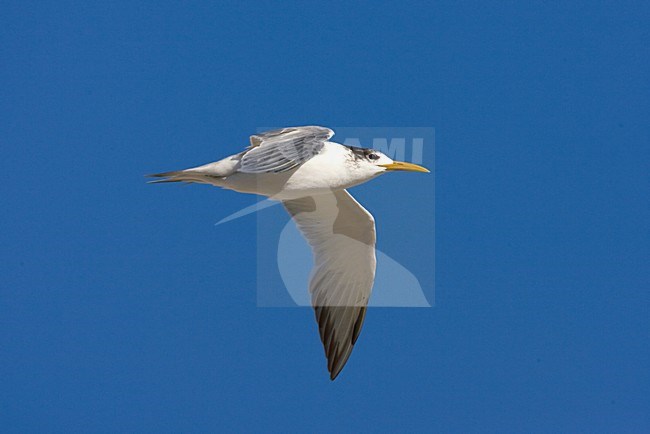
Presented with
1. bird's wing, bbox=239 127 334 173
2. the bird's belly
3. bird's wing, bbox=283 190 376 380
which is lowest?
bird's wing, bbox=283 190 376 380

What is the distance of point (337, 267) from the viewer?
8.23 metres

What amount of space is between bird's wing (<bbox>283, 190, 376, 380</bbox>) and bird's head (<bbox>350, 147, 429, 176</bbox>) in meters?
0.68

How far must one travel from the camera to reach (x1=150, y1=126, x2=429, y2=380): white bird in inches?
269

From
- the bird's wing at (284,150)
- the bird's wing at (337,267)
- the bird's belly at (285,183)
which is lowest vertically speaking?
the bird's wing at (337,267)

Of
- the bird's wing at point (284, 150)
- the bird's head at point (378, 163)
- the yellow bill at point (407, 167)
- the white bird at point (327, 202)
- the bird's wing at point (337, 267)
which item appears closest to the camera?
the bird's wing at point (284, 150)

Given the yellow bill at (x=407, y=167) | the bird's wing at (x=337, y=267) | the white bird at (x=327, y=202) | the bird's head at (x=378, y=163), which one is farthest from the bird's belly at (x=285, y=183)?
the bird's wing at (x=337, y=267)

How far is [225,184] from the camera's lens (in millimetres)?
6945

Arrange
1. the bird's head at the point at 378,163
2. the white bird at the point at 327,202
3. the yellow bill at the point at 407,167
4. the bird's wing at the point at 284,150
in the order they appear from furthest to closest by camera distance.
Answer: the yellow bill at the point at 407,167 → the bird's head at the point at 378,163 → the white bird at the point at 327,202 → the bird's wing at the point at 284,150

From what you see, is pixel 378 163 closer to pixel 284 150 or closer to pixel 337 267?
pixel 284 150

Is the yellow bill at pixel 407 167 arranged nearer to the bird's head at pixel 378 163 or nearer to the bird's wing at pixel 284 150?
the bird's head at pixel 378 163

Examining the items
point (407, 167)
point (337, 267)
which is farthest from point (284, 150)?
point (337, 267)

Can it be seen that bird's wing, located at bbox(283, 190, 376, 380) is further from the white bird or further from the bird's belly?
the bird's belly

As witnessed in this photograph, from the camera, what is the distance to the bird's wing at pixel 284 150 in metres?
6.36

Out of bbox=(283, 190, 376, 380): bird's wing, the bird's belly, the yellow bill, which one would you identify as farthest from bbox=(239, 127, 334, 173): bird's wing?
bbox=(283, 190, 376, 380): bird's wing
